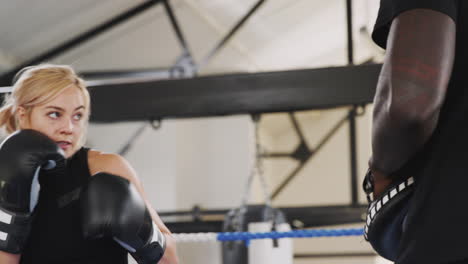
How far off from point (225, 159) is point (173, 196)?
2.02 ft

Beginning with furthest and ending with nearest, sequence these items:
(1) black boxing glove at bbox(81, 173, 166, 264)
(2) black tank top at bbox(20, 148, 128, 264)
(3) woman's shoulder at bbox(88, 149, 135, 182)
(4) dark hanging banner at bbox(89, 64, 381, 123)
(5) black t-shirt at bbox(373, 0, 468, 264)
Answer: (4) dark hanging banner at bbox(89, 64, 381, 123), (3) woman's shoulder at bbox(88, 149, 135, 182), (2) black tank top at bbox(20, 148, 128, 264), (1) black boxing glove at bbox(81, 173, 166, 264), (5) black t-shirt at bbox(373, 0, 468, 264)

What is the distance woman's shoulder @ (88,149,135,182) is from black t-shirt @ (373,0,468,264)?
83 centimetres

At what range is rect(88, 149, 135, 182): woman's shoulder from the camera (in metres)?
1.37

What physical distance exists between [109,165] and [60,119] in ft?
0.52

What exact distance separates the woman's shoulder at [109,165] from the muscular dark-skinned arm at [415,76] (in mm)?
813

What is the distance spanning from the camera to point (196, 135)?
5230mm

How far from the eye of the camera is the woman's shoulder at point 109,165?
1366 millimetres

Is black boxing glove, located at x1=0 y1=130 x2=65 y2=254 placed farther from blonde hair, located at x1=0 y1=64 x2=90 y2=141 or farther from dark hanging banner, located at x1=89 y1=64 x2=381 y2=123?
dark hanging banner, located at x1=89 y1=64 x2=381 y2=123

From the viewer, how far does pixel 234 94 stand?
269 centimetres

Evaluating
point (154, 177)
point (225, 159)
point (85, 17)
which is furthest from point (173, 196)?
point (85, 17)

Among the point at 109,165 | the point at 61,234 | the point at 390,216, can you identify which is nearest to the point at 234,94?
the point at 109,165

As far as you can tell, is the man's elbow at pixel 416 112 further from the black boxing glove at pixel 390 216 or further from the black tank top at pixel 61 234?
the black tank top at pixel 61 234

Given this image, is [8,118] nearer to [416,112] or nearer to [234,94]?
[416,112]

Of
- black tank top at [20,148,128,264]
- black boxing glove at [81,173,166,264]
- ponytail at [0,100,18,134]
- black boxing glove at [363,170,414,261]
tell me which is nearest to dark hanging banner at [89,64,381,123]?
ponytail at [0,100,18,134]
